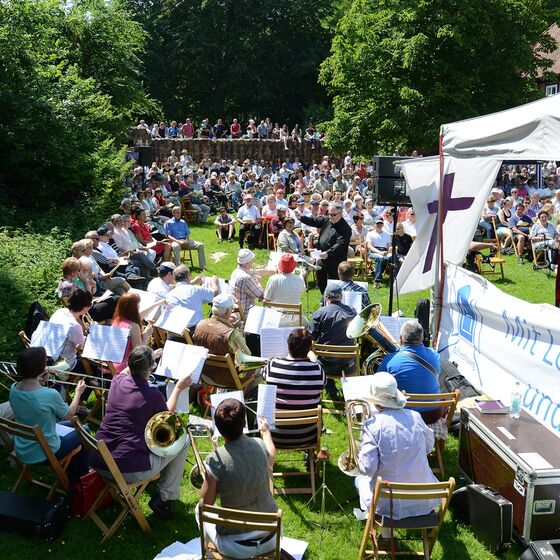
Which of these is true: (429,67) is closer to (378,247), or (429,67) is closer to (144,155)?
(144,155)

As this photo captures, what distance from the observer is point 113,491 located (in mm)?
5086

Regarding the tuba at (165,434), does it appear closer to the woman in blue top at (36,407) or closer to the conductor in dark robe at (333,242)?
the woman in blue top at (36,407)

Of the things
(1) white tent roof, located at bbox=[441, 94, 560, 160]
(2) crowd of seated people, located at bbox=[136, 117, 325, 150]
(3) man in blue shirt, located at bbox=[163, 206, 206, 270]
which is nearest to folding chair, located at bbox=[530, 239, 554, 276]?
(3) man in blue shirt, located at bbox=[163, 206, 206, 270]

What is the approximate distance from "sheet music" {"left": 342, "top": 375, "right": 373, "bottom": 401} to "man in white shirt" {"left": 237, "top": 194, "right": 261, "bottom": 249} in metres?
10.9

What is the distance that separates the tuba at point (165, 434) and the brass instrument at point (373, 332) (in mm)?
2356

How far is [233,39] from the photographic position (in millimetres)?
39500

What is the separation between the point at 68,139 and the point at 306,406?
12.1 metres

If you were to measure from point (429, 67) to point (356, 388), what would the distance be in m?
24.7

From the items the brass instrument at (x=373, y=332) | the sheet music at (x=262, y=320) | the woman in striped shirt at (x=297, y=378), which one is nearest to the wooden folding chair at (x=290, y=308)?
the brass instrument at (x=373, y=332)

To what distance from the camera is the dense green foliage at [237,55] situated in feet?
130

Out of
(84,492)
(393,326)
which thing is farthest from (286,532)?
(393,326)

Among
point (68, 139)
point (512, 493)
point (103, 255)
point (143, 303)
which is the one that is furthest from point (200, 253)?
point (512, 493)

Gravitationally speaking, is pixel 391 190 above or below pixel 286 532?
above

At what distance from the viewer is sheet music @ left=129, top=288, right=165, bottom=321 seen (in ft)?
24.2
